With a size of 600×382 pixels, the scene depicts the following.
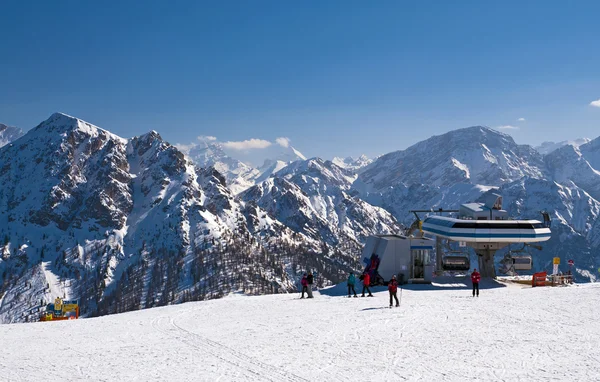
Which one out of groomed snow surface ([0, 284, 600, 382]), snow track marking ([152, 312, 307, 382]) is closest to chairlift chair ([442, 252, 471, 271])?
groomed snow surface ([0, 284, 600, 382])

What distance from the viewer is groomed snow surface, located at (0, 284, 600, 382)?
21844mm

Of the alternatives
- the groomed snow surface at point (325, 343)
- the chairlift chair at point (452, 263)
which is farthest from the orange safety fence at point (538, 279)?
the groomed snow surface at point (325, 343)

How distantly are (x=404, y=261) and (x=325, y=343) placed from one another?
28942mm

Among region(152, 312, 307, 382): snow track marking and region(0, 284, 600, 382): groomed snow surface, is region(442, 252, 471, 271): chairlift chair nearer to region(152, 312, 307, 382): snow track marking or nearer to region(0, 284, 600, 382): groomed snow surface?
region(0, 284, 600, 382): groomed snow surface

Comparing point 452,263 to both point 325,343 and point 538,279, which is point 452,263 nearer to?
point 538,279

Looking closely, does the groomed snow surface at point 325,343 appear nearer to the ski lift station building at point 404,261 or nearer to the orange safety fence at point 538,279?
the ski lift station building at point 404,261

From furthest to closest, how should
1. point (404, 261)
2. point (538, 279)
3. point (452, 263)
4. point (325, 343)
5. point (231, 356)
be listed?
point (452, 263) → point (404, 261) → point (538, 279) → point (325, 343) → point (231, 356)

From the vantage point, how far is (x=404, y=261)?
54.2 meters

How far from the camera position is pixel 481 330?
29516 millimetres

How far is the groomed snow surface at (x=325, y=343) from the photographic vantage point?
71.7 feet

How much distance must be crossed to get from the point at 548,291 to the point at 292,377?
35262mm

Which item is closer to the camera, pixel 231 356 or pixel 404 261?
pixel 231 356

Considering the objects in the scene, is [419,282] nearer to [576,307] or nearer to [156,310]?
[576,307]

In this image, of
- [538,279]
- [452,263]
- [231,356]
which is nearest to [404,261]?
[452,263]
